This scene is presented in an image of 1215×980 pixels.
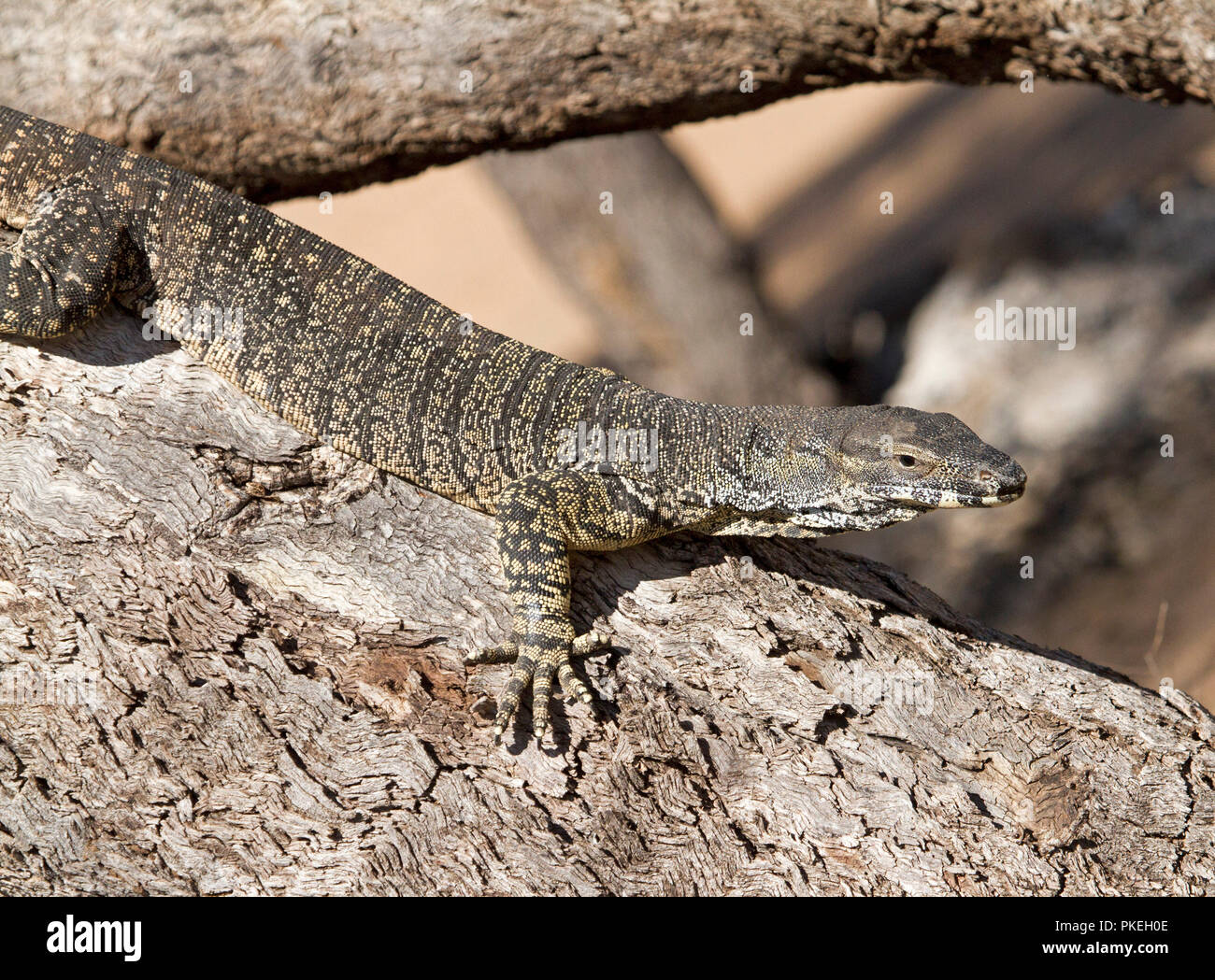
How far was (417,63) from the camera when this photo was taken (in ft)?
24.3

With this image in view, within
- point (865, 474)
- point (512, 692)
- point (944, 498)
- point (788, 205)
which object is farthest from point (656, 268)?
point (512, 692)

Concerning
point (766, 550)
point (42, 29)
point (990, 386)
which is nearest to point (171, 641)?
point (766, 550)

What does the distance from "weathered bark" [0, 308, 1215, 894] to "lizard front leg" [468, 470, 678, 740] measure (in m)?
0.14

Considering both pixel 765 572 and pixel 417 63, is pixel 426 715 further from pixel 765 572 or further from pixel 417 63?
pixel 417 63

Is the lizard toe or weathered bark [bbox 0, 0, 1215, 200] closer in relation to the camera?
the lizard toe

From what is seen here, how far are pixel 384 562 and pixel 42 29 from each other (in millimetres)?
5034

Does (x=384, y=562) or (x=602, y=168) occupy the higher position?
(x=602, y=168)

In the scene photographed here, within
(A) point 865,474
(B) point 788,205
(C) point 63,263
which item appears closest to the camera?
(C) point 63,263

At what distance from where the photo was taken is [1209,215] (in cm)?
1198

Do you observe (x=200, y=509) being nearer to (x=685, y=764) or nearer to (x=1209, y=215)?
(x=685, y=764)

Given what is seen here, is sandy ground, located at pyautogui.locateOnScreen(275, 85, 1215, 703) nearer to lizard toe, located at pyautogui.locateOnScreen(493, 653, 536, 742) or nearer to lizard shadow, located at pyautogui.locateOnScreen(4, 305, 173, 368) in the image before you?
lizard shadow, located at pyautogui.locateOnScreen(4, 305, 173, 368)

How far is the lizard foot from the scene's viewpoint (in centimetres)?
507

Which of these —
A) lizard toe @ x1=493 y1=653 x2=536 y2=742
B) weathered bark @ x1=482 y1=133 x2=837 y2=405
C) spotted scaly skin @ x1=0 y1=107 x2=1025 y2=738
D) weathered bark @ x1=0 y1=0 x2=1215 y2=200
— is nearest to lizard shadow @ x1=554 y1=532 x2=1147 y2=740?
spotted scaly skin @ x1=0 y1=107 x2=1025 y2=738

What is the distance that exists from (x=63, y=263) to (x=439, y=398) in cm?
213
